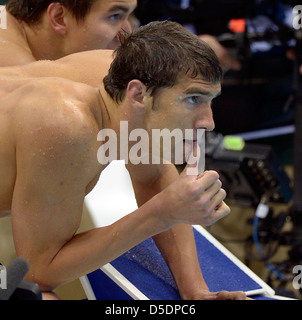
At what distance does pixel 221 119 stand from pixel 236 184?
130cm

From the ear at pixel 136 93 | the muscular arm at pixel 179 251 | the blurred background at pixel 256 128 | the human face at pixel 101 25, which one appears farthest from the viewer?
the blurred background at pixel 256 128

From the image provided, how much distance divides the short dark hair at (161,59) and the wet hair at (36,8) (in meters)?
0.57

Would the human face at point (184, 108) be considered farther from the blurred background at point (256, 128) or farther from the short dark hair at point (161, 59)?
the blurred background at point (256, 128)

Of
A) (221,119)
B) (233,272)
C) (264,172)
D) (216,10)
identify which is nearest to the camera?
(233,272)

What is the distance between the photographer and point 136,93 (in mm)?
1554

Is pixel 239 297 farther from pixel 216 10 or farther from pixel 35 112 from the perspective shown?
pixel 216 10

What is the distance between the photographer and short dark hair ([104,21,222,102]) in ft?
5.02

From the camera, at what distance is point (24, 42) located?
225 centimetres

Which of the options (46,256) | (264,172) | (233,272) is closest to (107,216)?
(233,272)

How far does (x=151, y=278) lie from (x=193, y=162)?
488mm

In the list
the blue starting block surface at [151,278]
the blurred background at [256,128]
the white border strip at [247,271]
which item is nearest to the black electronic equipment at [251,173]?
the blurred background at [256,128]

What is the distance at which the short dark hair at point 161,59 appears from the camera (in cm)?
153

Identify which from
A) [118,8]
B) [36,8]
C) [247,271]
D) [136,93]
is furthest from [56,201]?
[36,8]

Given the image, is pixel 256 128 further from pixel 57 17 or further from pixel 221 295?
pixel 221 295
